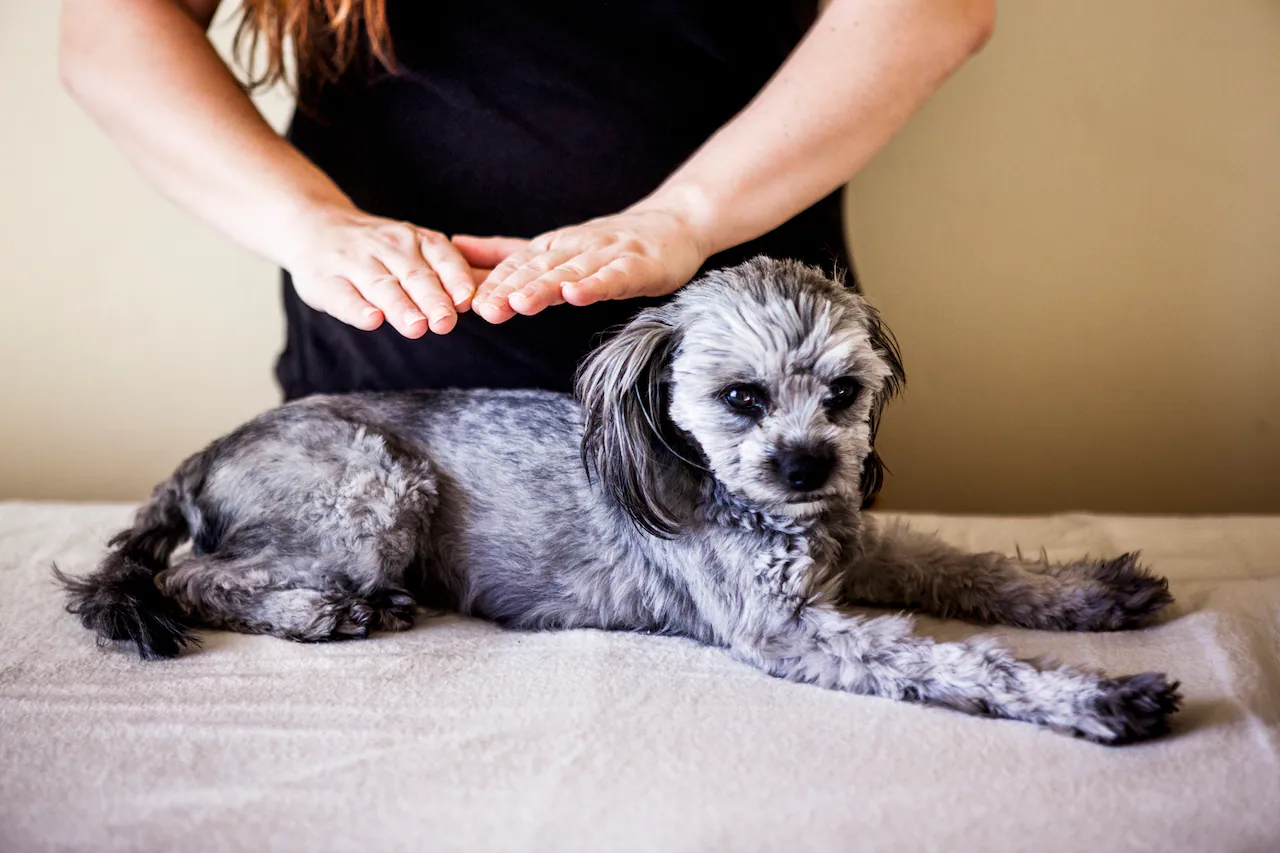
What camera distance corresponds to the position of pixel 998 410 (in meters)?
3.02

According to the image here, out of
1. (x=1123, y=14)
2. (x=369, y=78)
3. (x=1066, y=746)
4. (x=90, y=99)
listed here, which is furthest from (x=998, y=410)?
(x=90, y=99)

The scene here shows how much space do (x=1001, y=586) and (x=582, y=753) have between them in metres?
0.91

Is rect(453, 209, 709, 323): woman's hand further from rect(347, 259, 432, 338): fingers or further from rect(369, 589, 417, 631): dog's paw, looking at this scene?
rect(369, 589, 417, 631): dog's paw

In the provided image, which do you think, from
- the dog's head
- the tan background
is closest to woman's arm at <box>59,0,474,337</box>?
the dog's head

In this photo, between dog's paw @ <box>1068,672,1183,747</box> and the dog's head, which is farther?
the dog's head

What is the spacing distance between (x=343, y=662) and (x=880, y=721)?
2.93 feet

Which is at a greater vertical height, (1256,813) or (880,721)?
(1256,813)

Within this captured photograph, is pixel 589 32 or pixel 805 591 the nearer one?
pixel 805 591

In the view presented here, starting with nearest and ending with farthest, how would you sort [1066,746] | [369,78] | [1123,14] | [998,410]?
[1066,746]
[369,78]
[1123,14]
[998,410]

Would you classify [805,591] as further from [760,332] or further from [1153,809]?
[1153,809]

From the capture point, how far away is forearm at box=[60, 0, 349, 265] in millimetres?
1987

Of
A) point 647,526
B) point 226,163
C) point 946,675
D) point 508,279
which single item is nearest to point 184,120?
point 226,163

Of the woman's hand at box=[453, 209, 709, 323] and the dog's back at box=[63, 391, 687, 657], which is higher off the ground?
the woman's hand at box=[453, 209, 709, 323]

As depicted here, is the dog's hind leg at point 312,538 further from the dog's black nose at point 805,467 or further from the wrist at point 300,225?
the dog's black nose at point 805,467
